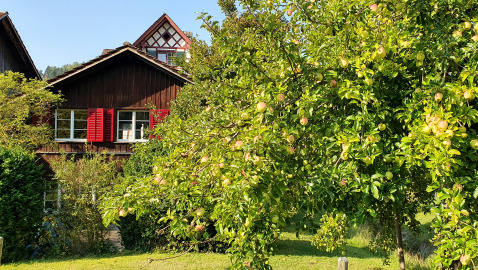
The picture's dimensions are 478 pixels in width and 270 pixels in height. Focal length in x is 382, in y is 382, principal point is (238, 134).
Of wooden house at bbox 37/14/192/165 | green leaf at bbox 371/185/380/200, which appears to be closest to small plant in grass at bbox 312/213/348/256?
green leaf at bbox 371/185/380/200

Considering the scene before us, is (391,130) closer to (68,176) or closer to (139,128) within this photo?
(68,176)

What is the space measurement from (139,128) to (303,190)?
1328 centimetres

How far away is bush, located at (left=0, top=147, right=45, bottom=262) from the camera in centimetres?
830

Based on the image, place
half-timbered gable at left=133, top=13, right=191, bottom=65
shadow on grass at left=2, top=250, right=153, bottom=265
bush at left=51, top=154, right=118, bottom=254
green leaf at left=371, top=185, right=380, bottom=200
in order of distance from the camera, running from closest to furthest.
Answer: green leaf at left=371, top=185, right=380, bottom=200 < shadow on grass at left=2, top=250, right=153, bottom=265 < bush at left=51, top=154, right=118, bottom=254 < half-timbered gable at left=133, top=13, right=191, bottom=65

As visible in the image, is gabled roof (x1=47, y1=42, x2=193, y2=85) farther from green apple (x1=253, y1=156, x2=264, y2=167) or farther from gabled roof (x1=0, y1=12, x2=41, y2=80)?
green apple (x1=253, y1=156, x2=264, y2=167)

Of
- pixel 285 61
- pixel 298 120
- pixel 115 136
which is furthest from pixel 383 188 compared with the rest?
pixel 115 136

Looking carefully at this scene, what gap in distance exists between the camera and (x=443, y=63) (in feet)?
8.42

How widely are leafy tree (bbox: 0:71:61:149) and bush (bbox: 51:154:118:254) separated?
4.44 m

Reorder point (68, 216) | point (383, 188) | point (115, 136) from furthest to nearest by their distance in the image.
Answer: point (115, 136)
point (68, 216)
point (383, 188)

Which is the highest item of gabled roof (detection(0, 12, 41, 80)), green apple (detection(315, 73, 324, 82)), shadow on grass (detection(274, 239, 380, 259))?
gabled roof (detection(0, 12, 41, 80))

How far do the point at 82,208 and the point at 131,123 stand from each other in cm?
658

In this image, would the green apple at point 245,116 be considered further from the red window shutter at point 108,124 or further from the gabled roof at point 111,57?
the red window shutter at point 108,124

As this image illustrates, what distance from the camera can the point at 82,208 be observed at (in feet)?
29.8

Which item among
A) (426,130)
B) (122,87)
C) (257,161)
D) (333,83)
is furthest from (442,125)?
(122,87)
